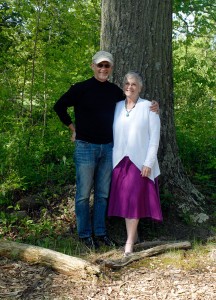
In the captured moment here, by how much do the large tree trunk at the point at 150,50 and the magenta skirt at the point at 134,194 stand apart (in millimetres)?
1009

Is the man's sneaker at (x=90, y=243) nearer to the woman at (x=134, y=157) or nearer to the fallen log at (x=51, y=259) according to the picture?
the woman at (x=134, y=157)

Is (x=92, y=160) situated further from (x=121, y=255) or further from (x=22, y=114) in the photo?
(x=22, y=114)

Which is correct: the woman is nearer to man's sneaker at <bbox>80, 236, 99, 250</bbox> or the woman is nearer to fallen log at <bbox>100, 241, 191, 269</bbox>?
fallen log at <bbox>100, 241, 191, 269</bbox>

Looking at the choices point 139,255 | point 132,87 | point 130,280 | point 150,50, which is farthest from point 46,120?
point 130,280

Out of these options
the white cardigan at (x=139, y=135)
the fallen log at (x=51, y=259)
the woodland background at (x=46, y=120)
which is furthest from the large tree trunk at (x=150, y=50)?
the fallen log at (x=51, y=259)

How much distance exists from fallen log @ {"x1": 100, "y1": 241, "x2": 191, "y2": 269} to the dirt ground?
0.16 ft

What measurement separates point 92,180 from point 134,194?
59 centimetres

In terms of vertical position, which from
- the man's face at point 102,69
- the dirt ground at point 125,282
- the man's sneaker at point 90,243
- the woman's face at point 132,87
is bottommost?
the dirt ground at point 125,282

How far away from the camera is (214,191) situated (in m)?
6.50

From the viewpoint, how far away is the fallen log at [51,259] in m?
3.75

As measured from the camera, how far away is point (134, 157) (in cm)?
448

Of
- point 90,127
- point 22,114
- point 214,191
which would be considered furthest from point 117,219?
point 22,114

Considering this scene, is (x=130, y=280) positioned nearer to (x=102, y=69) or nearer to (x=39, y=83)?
(x=102, y=69)

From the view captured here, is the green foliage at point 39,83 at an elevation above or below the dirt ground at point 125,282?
above
